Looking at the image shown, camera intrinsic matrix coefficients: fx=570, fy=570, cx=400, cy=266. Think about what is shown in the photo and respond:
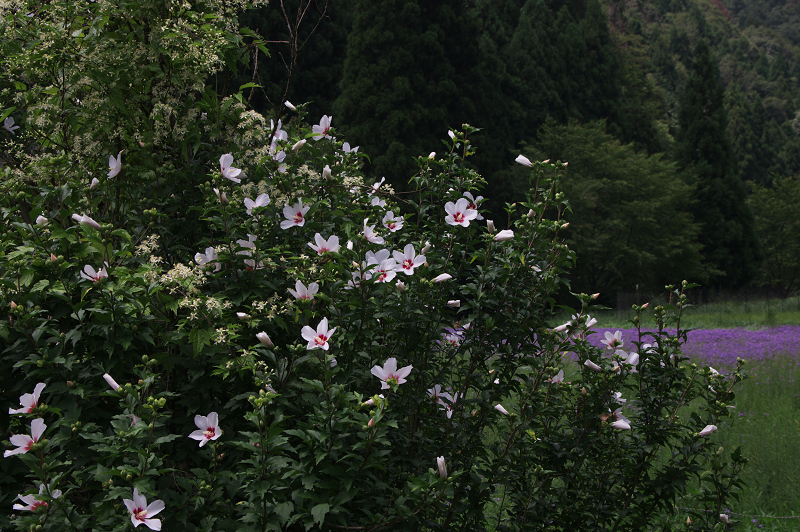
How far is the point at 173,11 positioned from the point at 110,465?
1513 millimetres

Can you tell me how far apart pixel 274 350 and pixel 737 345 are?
362 inches

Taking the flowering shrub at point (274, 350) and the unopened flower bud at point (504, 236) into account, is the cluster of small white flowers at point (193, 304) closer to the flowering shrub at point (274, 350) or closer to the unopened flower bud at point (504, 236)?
the flowering shrub at point (274, 350)

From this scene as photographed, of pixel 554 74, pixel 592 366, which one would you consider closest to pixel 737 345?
pixel 592 366

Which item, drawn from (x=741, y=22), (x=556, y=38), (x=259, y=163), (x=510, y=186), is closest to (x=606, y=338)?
(x=259, y=163)

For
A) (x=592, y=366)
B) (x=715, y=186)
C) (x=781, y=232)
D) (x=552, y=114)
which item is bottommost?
(x=781, y=232)

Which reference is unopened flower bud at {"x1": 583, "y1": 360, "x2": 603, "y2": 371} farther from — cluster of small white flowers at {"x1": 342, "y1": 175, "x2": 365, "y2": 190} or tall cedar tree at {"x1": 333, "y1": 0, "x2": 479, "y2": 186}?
tall cedar tree at {"x1": 333, "y1": 0, "x2": 479, "y2": 186}

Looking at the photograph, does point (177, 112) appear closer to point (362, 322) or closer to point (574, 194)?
point (362, 322)

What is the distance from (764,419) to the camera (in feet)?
17.3

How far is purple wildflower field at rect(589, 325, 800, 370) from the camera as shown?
7.74 m

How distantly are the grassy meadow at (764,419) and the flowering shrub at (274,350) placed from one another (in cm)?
75

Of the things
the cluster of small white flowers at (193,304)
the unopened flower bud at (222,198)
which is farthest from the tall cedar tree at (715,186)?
the cluster of small white flowers at (193,304)

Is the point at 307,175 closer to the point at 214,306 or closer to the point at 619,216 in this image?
the point at 214,306

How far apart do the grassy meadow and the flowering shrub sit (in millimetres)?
752

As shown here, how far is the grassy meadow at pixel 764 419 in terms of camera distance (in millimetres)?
3768
